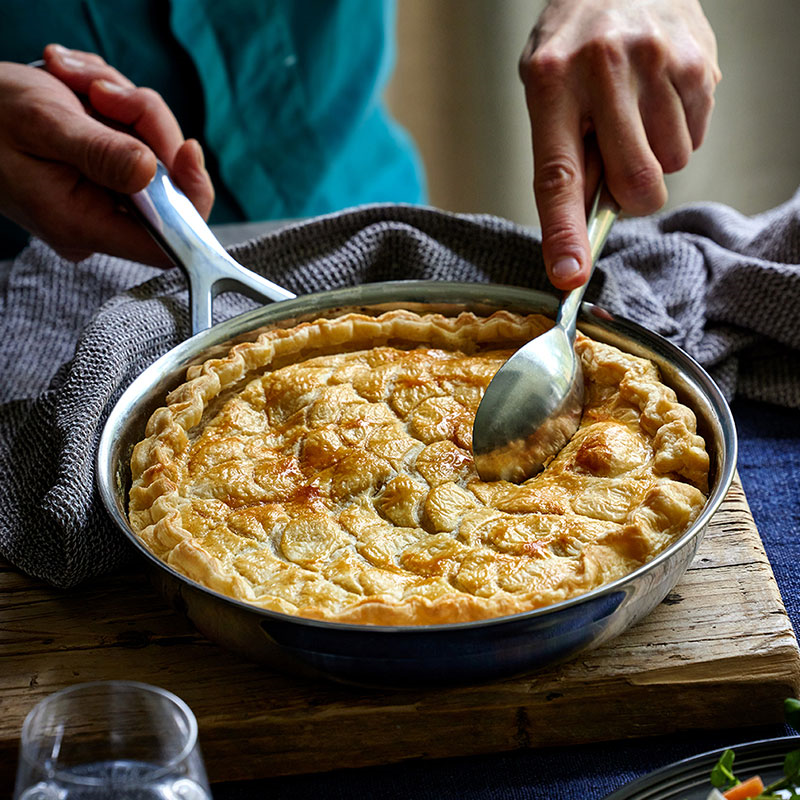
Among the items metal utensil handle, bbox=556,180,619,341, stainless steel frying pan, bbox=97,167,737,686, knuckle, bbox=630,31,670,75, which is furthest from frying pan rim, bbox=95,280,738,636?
knuckle, bbox=630,31,670,75

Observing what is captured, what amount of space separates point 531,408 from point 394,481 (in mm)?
239

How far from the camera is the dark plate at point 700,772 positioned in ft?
3.48

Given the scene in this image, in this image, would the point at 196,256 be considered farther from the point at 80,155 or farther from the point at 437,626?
the point at 437,626

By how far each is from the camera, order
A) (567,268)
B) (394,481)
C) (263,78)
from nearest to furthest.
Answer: (394,481)
(567,268)
(263,78)

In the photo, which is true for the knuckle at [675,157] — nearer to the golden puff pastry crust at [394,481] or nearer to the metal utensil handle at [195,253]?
the golden puff pastry crust at [394,481]

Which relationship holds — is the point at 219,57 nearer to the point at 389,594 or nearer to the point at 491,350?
the point at 491,350

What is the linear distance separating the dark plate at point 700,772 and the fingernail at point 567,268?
78 centimetres

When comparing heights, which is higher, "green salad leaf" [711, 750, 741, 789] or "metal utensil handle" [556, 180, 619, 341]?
"metal utensil handle" [556, 180, 619, 341]

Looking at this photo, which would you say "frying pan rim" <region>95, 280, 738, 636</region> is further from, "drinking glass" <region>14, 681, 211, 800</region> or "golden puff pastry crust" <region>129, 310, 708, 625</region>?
"drinking glass" <region>14, 681, 211, 800</region>

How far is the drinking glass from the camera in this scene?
2.81 ft

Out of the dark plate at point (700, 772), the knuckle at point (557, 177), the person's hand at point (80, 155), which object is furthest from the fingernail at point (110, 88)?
the dark plate at point (700, 772)

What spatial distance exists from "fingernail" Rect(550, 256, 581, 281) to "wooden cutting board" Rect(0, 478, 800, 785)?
1.76ft

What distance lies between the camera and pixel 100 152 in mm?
1896

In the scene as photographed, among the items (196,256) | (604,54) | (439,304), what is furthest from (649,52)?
(196,256)
